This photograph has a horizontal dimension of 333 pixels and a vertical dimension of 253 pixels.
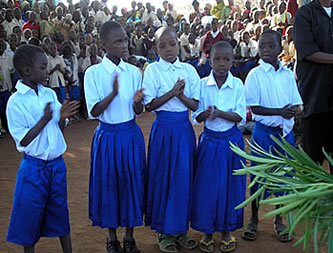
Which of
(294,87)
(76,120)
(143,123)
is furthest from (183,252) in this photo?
(76,120)

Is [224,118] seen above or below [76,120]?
above

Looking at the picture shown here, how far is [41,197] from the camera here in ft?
9.23

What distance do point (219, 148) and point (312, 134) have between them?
2.73 feet

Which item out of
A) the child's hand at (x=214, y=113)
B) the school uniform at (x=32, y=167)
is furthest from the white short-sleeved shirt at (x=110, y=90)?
the child's hand at (x=214, y=113)

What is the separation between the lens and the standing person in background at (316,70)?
3.39m

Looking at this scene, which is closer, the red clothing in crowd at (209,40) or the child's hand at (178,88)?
the child's hand at (178,88)

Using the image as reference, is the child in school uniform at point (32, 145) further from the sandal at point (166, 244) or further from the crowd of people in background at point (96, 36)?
the crowd of people in background at point (96, 36)

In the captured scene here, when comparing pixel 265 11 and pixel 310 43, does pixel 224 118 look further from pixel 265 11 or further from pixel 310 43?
pixel 265 11

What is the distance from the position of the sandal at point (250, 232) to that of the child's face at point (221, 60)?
1.39 metres

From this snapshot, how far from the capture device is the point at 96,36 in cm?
1091

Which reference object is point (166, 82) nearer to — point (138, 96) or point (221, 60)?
point (138, 96)

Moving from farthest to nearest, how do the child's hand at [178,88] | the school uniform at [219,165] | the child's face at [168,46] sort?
the school uniform at [219,165] < the child's face at [168,46] < the child's hand at [178,88]

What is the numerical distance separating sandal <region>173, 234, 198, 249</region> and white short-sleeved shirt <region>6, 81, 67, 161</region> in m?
1.38

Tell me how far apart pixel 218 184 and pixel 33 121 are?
1547 millimetres
